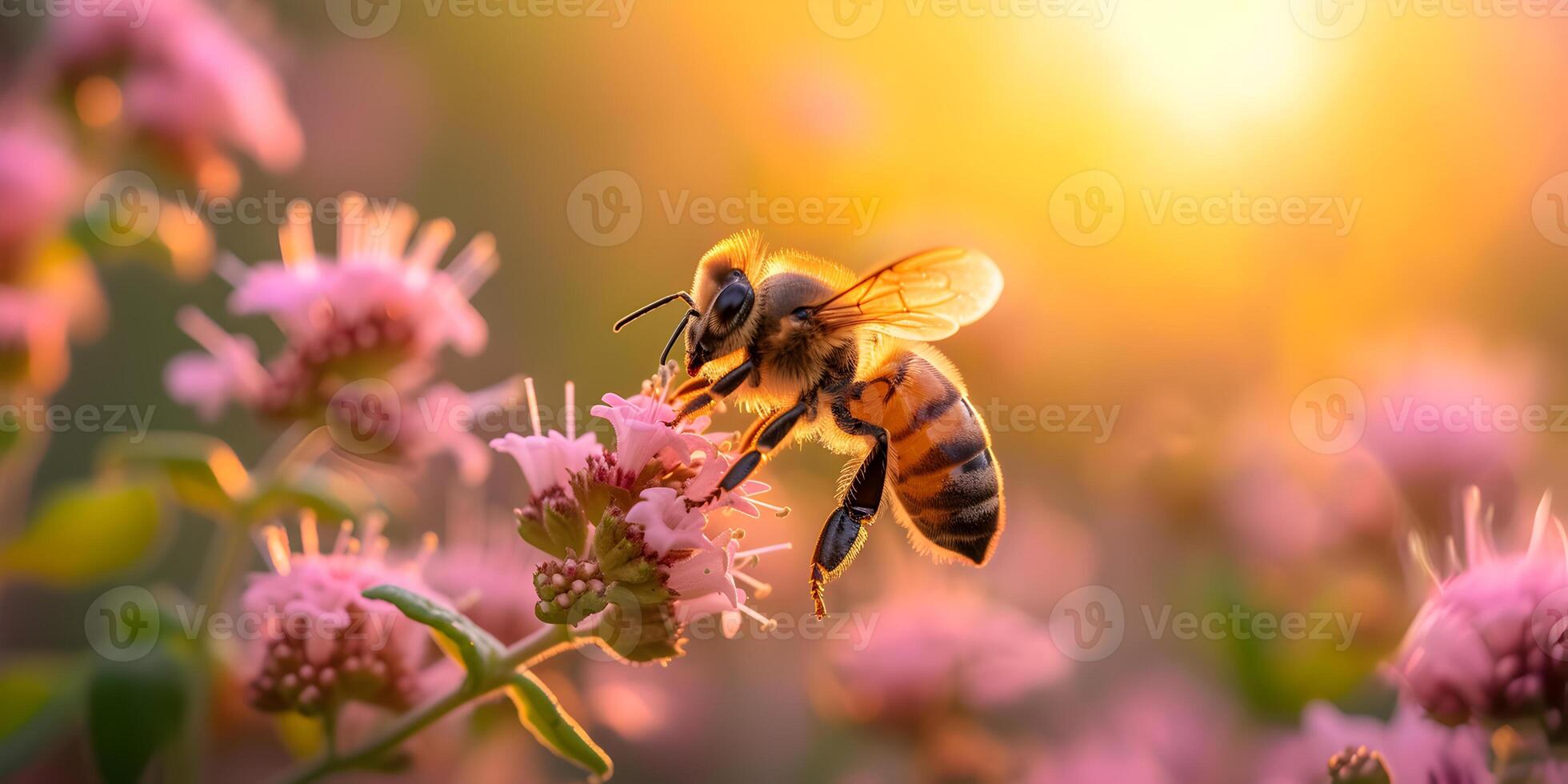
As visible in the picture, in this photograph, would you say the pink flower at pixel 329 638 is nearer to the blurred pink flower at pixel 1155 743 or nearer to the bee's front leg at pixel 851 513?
the bee's front leg at pixel 851 513

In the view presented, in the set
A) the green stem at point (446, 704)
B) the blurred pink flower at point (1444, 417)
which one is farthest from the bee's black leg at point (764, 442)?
the blurred pink flower at point (1444, 417)

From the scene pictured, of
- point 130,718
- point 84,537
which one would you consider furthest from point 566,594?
point 84,537

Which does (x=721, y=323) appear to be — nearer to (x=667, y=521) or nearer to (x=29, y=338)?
(x=667, y=521)

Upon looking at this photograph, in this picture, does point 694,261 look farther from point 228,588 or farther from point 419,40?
point 228,588

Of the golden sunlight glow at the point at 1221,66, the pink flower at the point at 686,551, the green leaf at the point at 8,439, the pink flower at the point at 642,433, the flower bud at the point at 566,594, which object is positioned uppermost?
the golden sunlight glow at the point at 1221,66

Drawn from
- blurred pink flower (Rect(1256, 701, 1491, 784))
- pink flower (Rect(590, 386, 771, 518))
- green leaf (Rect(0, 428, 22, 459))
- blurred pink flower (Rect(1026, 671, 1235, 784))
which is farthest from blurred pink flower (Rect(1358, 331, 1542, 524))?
green leaf (Rect(0, 428, 22, 459))

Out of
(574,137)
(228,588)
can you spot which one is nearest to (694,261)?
(574,137)
